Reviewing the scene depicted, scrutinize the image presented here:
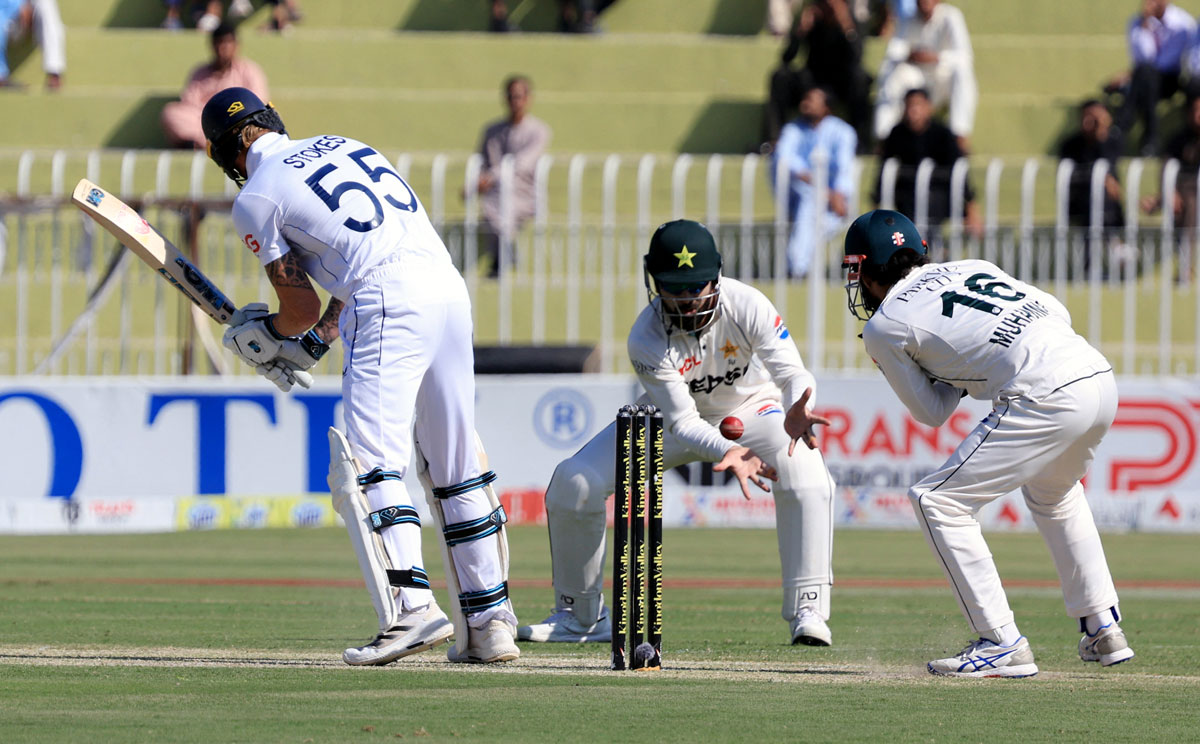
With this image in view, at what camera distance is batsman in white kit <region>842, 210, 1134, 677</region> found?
6.67 metres

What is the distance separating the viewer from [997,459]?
263 inches

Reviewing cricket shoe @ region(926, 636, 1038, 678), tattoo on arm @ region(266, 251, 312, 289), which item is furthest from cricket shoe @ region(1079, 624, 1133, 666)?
tattoo on arm @ region(266, 251, 312, 289)

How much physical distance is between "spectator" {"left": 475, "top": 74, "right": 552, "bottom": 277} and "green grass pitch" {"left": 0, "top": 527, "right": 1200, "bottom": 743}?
574 cm

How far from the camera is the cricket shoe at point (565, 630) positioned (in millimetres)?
7836

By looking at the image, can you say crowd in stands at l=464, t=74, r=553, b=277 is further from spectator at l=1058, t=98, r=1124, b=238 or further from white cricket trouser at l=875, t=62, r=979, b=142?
spectator at l=1058, t=98, r=1124, b=238

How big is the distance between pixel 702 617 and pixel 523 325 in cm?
789

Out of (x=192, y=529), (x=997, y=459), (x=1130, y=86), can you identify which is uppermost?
(x=1130, y=86)

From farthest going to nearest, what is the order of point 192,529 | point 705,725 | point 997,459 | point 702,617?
1. point 192,529
2. point 702,617
3. point 997,459
4. point 705,725

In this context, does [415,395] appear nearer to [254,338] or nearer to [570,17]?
[254,338]

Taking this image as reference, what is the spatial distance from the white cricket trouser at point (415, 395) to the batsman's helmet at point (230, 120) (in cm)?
81

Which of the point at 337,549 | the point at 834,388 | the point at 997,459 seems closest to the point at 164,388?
the point at 337,549

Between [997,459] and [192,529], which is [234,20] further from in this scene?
[997,459]

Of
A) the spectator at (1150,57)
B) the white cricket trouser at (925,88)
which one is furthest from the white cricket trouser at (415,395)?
the spectator at (1150,57)

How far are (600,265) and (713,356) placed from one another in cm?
793
